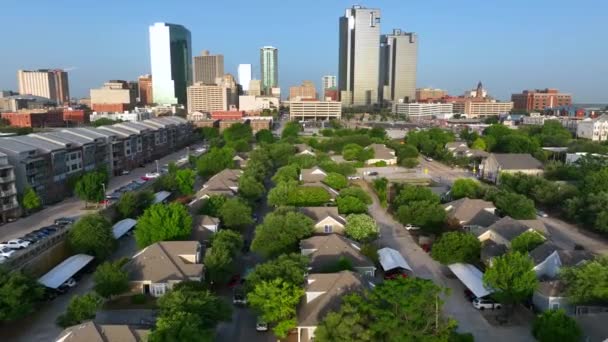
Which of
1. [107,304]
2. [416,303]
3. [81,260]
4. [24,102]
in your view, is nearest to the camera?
[416,303]

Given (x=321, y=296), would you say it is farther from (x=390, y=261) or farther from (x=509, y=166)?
(x=509, y=166)

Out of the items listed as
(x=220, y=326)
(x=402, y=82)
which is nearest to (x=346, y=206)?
(x=220, y=326)

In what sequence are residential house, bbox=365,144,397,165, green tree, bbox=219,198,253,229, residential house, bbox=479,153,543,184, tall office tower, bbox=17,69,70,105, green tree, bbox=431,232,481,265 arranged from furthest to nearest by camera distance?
tall office tower, bbox=17,69,70,105 < residential house, bbox=365,144,397,165 < residential house, bbox=479,153,543,184 < green tree, bbox=219,198,253,229 < green tree, bbox=431,232,481,265

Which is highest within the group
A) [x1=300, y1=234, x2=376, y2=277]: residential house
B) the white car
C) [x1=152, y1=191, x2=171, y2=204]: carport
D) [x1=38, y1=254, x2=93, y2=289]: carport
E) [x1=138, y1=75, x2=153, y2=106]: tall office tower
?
[x1=138, y1=75, x2=153, y2=106]: tall office tower

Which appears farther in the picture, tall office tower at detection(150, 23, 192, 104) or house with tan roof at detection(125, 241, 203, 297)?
tall office tower at detection(150, 23, 192, 104)

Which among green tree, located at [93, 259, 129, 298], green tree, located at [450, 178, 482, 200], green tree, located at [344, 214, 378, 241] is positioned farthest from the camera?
green tree, located at [450, 178, 482, 200]

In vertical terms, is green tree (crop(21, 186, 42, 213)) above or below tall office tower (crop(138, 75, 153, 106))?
below

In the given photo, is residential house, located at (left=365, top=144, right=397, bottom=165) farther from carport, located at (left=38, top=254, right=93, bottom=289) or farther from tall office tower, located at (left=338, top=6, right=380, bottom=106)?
tall office tower, located at (left=338, top=6, right=380, bottom=106)

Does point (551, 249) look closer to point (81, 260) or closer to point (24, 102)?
point (81, 260)

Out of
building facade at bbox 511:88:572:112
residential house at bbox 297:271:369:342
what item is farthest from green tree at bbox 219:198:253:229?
building facade at bbox 511:88:572:112
